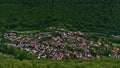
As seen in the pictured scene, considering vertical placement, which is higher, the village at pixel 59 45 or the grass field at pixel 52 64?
the grass field at pixel 52 64

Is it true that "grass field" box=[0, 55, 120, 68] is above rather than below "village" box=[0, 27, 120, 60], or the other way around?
above

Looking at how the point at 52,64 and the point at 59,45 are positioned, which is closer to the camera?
the point at 52,64

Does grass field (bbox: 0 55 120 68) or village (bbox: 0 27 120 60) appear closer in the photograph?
grass field (bbox: 0 55 120 68)

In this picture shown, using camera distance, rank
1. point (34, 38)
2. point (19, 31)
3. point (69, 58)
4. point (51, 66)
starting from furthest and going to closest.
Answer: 1. point (19, 31)
2. point (34, 38)
3. point (69, 58)
4. point (51, 66)

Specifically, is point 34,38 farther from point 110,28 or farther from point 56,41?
point 110,28

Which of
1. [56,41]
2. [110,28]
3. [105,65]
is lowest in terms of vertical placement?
[110,28]

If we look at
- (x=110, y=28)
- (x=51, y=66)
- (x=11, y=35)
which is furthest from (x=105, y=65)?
(x=110, y=28)

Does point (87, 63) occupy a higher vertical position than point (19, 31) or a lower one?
higher

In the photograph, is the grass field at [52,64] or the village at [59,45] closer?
the grass field at [52,64]
